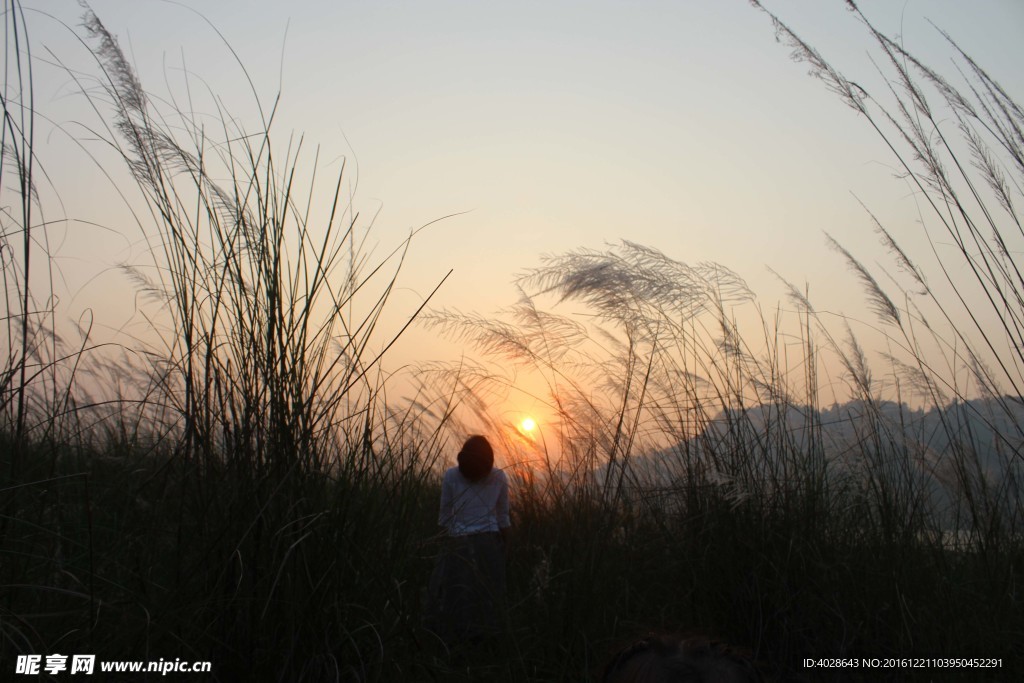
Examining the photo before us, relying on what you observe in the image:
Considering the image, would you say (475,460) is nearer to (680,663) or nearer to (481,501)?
(481,501)

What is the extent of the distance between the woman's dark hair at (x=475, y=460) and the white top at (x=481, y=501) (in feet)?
0.10

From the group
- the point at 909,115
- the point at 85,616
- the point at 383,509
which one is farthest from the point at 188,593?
the point at 909,115

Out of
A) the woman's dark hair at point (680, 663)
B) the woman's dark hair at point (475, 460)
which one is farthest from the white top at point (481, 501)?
the woman's dark hair at point (680, 663)

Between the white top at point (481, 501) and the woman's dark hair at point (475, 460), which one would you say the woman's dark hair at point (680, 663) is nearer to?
the white top at point (481, 501)

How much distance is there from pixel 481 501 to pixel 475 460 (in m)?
0.20

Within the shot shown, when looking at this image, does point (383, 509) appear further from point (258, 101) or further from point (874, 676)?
point (874, 676)

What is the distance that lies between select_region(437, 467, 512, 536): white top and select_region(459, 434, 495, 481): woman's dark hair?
0.03 metres

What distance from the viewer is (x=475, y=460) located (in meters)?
3.99

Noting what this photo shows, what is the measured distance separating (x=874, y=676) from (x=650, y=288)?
1.75 m

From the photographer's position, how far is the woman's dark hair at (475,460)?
3.98 m

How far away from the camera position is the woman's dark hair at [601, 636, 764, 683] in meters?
1.26

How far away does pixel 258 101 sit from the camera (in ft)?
7.05

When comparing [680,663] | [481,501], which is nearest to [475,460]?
[481,501]

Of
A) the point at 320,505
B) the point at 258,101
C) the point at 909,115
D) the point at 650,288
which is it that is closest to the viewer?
the point at 320,505
